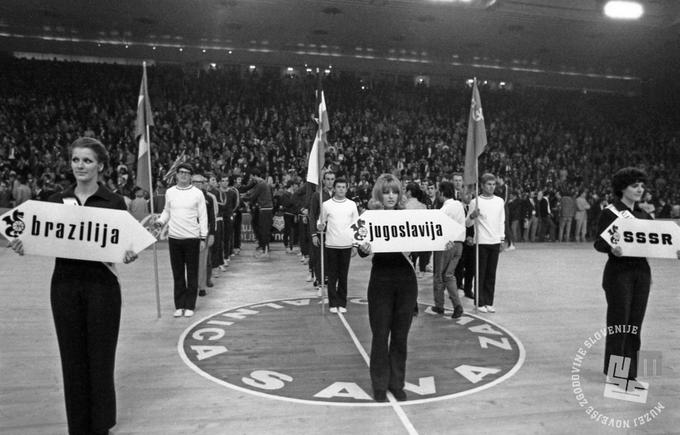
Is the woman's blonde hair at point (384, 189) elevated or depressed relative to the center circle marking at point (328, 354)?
elevated

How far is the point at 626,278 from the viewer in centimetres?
379

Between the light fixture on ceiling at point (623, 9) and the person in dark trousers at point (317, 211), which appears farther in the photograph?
the light fixture on ceiling at point (623, 9)

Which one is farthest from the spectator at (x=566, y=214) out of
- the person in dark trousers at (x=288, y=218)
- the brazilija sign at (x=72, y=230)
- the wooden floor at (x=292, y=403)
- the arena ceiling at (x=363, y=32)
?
the brazilija sign at (x=72, y=230)

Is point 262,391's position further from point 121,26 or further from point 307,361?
point 121,26

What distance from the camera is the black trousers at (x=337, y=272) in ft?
20.0


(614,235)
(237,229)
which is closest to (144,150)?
(237,229)

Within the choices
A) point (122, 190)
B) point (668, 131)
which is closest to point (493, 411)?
point (122, 190)

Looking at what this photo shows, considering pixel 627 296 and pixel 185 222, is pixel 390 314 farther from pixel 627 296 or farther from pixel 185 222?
pixel 185 222

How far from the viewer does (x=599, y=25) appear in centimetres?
1889

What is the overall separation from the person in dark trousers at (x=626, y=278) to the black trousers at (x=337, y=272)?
2986 mm

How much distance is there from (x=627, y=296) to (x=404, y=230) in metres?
1.83

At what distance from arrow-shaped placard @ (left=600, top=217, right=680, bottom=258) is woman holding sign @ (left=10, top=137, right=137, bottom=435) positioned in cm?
343

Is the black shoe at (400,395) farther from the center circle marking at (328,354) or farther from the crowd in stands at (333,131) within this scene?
the crowd in stands at (333,131)

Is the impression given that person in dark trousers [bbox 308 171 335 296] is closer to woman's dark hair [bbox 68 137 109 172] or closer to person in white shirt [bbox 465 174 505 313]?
person in white shirt [bbox 465 174 505 313]
